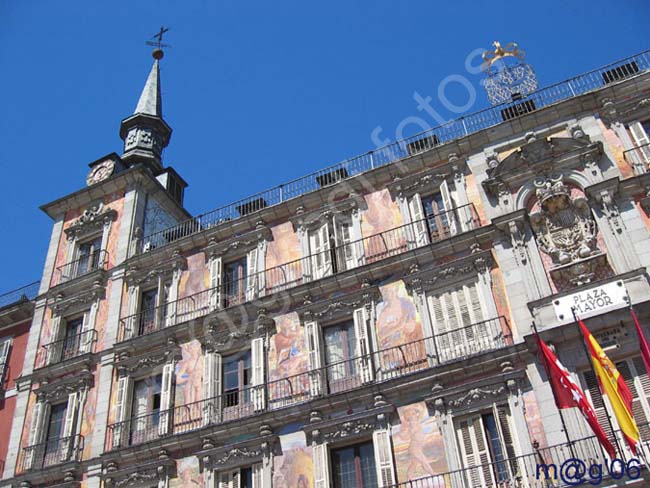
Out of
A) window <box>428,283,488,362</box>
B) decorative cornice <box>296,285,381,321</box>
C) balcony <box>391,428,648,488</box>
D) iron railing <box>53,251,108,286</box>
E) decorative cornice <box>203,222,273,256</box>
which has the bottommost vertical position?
balcony <box>391,428,648,488</box>

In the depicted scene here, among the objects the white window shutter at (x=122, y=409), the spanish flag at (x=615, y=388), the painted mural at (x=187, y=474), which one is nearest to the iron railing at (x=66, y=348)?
the white window shutter at (x=122, y=409)

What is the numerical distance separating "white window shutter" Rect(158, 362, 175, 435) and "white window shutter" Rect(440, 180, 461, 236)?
34.0ft

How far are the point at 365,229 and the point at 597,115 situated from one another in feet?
27.1

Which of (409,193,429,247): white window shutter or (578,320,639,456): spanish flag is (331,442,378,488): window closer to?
(578,320,639,456): spanish flag

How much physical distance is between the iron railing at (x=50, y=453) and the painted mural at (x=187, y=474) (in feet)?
A: 13.3

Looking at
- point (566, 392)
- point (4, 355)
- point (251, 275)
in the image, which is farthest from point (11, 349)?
point (566, 392)

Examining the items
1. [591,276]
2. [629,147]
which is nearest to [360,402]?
[591,276]

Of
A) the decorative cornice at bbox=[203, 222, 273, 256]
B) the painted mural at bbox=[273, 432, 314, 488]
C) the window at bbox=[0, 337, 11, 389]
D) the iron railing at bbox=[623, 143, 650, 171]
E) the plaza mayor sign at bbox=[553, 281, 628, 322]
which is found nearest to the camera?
the plaza mayor sign at bbox=[553, 281, 628, 322]

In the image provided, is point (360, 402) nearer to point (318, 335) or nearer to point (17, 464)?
point (318, 335)

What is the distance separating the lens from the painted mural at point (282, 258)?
24625 millimetres

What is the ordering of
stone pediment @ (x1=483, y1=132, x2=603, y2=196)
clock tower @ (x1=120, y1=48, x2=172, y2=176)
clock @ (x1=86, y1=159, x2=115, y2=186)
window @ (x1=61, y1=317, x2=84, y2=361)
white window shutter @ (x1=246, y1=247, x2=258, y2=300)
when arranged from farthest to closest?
clock tower @ (x1=120, y1=48, x2=172, y2=176)
clock @ (x1=86, y1=159, x2=115, y2=186)
window @ (x1=61, y1=317, x2=84, y2=361)
white window shutter @ (x1=246, y1=247, x2=258, y2=300)
stone pediment @ (x1=483, y1=132, x2=603, y2=196)

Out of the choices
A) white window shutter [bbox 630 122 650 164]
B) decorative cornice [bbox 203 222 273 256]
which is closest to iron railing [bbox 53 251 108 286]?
decorative cornice [bbox 203 222 273 256]

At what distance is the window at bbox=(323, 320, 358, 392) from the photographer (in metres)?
21.5

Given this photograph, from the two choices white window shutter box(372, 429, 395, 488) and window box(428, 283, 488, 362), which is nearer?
white window shutter box(372, 429, 395, 488)
